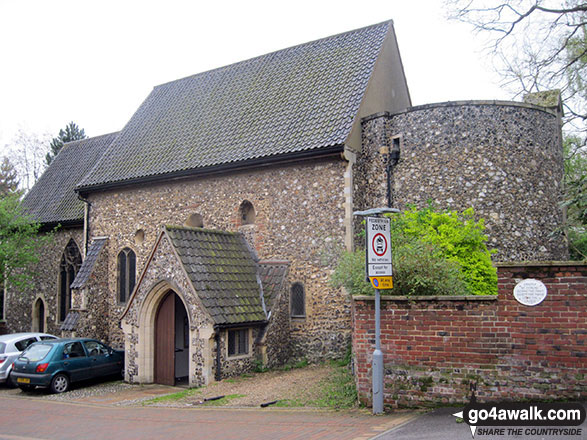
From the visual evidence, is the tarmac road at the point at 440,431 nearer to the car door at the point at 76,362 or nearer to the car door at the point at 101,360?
the car door at the point at 76,362

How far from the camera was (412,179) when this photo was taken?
16906mm

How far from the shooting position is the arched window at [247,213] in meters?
19.3

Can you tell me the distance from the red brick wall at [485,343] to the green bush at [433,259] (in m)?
1.12

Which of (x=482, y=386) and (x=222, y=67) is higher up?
(x=222, y=67)

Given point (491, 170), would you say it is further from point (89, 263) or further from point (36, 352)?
point (89, 263)

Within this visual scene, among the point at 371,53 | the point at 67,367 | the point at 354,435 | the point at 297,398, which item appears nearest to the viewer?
the point at 354,435

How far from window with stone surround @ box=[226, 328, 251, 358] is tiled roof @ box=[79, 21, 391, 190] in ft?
18.7

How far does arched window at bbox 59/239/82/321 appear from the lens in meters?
25.6

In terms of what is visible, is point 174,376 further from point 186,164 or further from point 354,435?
point 354,435

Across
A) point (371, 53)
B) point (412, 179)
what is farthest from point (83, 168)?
point (412, 179)

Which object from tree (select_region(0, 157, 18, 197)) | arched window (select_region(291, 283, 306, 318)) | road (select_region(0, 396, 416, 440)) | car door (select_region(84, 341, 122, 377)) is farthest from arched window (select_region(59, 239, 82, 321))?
tree (select_region(0, 157, 18, 197))

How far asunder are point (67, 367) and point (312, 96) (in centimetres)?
1191

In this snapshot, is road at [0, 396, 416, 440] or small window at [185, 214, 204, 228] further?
small window at [185, 214, 204, 228]

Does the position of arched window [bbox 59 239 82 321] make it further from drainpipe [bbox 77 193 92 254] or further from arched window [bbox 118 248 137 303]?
arched window [bbox 118 248 137 303]
